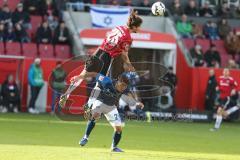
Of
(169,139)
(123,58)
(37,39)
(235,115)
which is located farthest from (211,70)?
(123,58)

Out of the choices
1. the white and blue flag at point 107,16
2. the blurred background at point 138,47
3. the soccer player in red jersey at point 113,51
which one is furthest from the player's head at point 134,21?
the white and blue flag at point 107,16

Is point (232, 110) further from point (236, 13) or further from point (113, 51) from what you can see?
point (113, 51)

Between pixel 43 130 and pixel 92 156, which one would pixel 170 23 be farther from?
pixel 92 156

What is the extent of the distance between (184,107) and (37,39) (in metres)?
7.03

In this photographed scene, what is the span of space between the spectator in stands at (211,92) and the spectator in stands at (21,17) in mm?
7814

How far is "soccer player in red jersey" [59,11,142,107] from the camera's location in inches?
612

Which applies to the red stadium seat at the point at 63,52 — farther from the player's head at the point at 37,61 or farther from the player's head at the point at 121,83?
the player's head at the point at 121,83

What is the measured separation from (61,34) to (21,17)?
5.86ft

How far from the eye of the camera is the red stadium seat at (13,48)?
98.1ft

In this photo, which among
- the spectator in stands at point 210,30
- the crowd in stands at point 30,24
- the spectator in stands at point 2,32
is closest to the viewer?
the spectator in stands at point 2,32

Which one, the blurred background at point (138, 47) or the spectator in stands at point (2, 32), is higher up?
the spectator in stands at point (2, 32)

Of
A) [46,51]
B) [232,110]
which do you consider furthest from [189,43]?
[46,51]

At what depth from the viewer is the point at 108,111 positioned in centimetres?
1591

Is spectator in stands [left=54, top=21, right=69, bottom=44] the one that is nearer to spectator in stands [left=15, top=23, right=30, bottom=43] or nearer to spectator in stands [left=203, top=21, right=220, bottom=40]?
spectator in stands [left=15, top=23, right=30, bottom=43]
